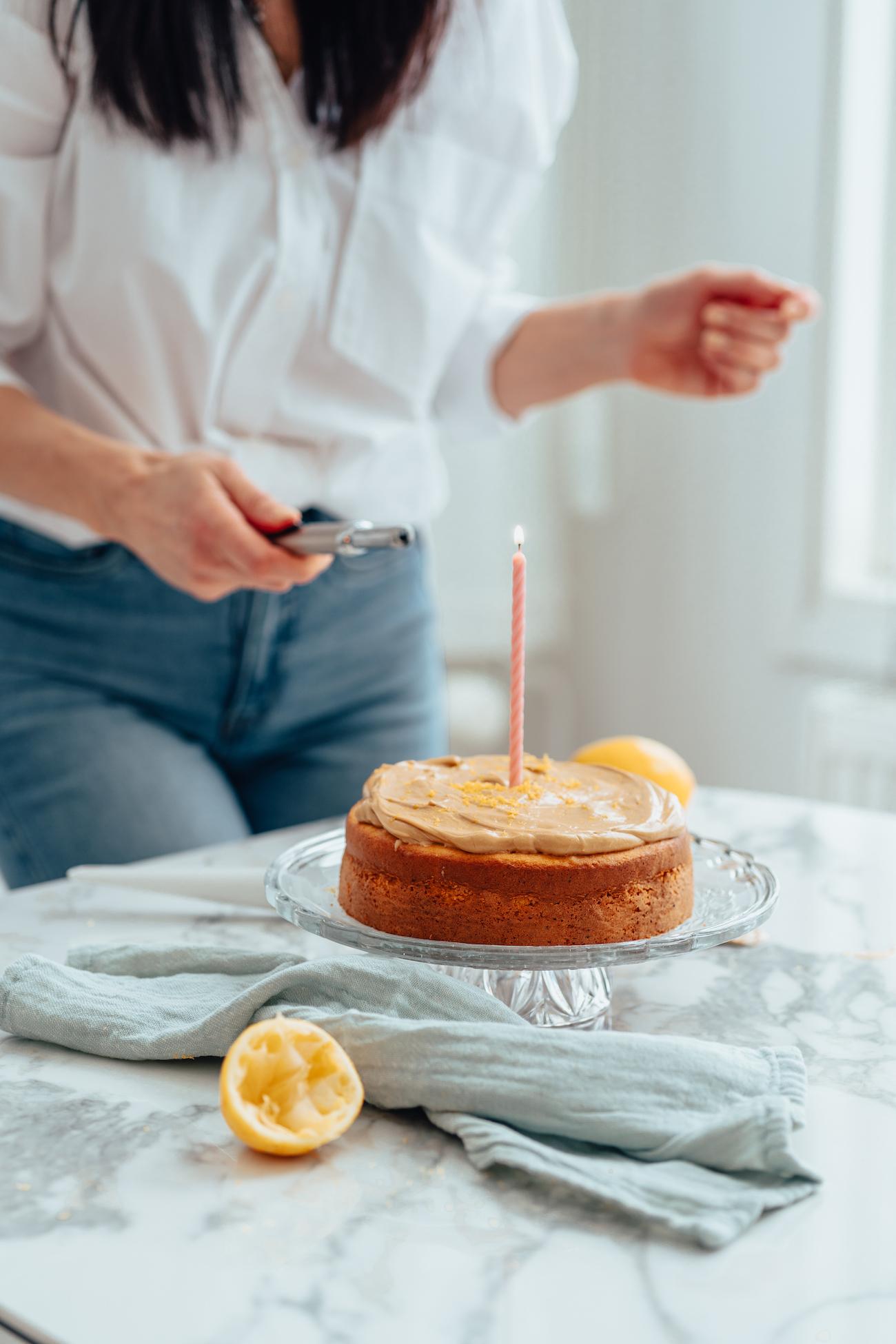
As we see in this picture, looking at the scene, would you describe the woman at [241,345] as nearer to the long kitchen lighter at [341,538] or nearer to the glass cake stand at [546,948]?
the long kitchen lighter at [341,538]

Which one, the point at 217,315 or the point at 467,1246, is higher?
the point at 217,315

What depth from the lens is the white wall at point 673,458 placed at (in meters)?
2.14

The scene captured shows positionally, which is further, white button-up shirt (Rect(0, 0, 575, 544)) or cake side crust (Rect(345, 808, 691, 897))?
white button-up shirt (Rect(0, 0, 575, 544))

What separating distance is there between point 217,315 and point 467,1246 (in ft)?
2.81

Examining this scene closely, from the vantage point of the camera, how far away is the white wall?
84.3 inches

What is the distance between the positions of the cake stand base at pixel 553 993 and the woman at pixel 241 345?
1.47 feet

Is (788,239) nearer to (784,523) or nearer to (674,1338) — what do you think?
(784,523)

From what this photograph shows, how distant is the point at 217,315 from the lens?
3.75 feet

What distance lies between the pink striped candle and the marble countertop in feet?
0.55

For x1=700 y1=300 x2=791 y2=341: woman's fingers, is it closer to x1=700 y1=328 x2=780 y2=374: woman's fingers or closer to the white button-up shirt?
x1=700 y1=328 x2=780 y2=374: woman's fingers

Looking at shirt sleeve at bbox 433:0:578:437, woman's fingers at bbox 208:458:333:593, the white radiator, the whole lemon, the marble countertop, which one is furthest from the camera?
the white radiator

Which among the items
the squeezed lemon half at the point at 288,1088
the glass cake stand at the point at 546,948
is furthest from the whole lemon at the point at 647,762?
the squeezed lemon half at the point at 288,1088

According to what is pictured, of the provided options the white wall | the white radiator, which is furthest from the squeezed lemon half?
the white wall

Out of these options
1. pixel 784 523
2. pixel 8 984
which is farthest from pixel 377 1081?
pixel 784 523
